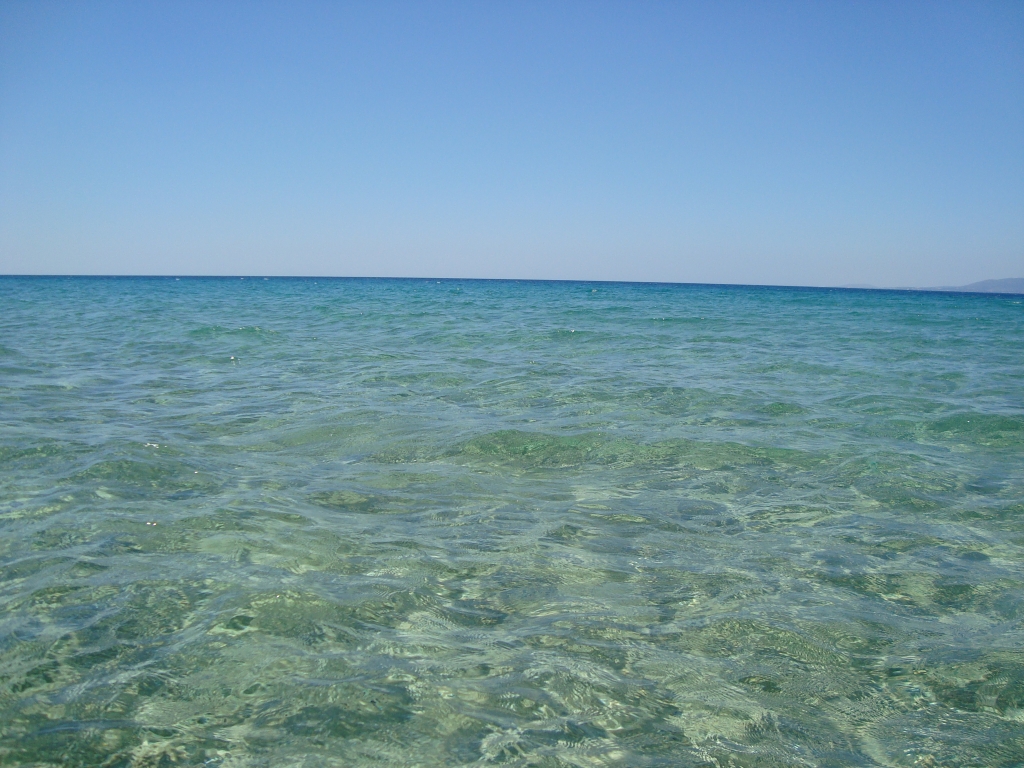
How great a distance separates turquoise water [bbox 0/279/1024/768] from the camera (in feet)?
7.40

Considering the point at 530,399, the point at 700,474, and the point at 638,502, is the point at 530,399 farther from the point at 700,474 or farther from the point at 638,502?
the point at 638,502

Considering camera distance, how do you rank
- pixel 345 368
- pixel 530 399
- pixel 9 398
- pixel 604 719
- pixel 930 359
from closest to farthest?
pixel 604 719
pixel 9 398
pixel 530 399
pixel 345 368
pixel 930 359

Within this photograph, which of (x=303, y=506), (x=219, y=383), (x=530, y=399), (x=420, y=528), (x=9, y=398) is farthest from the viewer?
(x=219, y=383)

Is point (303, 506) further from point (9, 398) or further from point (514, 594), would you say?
point (9, 398)

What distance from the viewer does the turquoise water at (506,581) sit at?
88.8 inches

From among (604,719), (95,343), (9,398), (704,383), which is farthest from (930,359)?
(95,343)

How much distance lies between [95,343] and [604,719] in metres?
13.2

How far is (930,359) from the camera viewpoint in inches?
488

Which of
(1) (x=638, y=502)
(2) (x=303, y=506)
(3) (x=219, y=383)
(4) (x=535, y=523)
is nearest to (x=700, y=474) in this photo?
(1) (x=638, y=502)

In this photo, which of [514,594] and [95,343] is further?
[95,343]

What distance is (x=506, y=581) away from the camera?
334 cm

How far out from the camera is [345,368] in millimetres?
10023

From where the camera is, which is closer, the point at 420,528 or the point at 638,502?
the point at 420,528

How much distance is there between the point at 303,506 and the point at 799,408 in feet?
17.8
